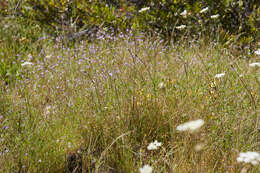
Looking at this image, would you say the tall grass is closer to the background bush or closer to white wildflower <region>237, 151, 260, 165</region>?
white wildflower <region>237, 151, 260, 165</region>

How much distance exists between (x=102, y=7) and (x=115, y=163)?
3088 millimetres

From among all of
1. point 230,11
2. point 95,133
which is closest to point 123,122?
point 95,133

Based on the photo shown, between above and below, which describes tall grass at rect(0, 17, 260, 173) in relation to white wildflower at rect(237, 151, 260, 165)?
below

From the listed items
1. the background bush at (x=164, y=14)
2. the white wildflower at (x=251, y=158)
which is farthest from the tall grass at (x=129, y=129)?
the background bush at (x=164, y=14)

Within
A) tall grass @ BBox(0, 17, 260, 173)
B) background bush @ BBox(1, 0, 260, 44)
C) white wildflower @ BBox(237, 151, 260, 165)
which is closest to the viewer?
white wildflower @ BBox(237, 151, 260, 165)

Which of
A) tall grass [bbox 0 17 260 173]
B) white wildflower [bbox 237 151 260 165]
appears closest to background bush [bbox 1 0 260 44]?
tall grass [bbox 0 17 260 173]

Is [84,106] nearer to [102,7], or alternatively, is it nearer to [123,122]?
[123,122]

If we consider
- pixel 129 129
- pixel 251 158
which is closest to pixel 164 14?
pixel 129 129

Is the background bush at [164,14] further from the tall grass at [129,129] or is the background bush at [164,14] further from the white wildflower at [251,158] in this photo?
the white wildflower at [251,158]

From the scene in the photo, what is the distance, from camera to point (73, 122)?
7.24 ft

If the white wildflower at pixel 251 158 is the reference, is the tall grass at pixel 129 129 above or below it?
below

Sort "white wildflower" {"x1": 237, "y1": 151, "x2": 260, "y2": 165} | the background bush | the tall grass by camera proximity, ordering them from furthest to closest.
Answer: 1. the background bush
2. the tall grass
3. "white wildflower" {"x1": 237, "y1": 151, "x2": 260, "y2": 165}

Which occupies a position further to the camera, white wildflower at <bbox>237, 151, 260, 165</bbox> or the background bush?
the background bush

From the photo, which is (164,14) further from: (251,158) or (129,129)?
(251,158)
